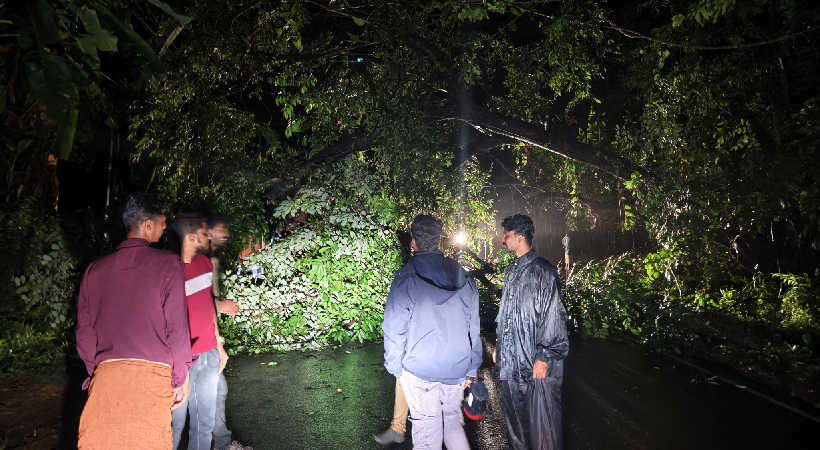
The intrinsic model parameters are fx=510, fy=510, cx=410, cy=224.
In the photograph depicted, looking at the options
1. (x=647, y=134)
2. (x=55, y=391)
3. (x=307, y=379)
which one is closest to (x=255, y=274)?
(x=307, y=379)

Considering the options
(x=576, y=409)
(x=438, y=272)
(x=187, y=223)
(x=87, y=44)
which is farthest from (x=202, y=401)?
(x=576, y=409)

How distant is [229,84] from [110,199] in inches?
137

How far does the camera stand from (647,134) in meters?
9.70

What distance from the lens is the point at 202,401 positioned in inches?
149

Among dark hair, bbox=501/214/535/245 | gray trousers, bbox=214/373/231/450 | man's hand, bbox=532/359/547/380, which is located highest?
dark hair, bbox=501/214/535/245

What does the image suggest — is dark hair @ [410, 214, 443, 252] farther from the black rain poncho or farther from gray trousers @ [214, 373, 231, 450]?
gray trousers @ [214, 373, 231, 450]

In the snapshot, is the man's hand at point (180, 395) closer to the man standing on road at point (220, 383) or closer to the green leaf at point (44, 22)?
the man standing on road at point (220, 383)

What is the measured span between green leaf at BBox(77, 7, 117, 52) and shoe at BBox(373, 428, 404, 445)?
3.81 metres

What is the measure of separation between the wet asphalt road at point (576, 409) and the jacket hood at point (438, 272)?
2.12 metres

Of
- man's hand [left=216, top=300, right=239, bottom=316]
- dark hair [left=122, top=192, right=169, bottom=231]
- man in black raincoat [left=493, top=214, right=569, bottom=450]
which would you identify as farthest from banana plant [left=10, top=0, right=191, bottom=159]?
man in black raincoat [left=493, top=214, right=569, bottom=450]

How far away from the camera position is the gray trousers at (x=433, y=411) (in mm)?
3201

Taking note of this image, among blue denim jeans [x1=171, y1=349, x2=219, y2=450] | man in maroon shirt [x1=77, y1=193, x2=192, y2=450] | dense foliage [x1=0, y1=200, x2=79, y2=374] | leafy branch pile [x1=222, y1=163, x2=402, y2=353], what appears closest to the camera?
man in maroon shirt [x1=77, y1=193, x2=192, y2=450]

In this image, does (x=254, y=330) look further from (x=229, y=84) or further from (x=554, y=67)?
(x=554, y=67)

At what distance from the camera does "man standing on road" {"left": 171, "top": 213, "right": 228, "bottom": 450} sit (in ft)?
12.3
